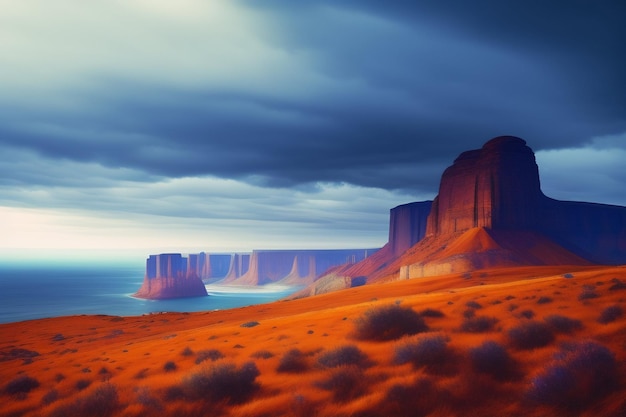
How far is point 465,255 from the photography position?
64125 millimetres

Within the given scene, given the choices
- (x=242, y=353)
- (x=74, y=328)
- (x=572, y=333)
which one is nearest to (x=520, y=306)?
(x=572, y=333)

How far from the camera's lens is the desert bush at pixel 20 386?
14609mm

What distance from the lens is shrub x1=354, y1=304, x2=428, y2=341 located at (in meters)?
13.6

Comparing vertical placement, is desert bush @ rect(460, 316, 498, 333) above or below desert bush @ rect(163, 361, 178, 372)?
above

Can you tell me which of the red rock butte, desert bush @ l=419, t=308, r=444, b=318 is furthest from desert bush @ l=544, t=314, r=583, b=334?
the red rock butte

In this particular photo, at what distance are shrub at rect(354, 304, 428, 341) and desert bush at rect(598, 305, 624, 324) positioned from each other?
16.2ft

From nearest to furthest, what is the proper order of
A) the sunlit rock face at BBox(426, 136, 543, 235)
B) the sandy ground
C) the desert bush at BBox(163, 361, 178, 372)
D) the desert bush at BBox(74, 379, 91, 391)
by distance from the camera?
the sandy ground → the desert bush at BBox(74, 379, 91, 391) → the desert bush at BBox(163, 361, 178, 372) → the sunlit rock face at BBox(426, 136, 543, 235)

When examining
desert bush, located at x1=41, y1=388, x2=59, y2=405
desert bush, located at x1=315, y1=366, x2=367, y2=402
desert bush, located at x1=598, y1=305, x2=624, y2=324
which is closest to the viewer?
desert bush, located at x1=315, y1=366, x2=367, y2=402

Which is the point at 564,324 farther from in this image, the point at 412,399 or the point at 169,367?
the point at 169,367

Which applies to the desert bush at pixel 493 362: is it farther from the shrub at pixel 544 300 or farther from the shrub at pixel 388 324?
the shrub at pixel 544 300

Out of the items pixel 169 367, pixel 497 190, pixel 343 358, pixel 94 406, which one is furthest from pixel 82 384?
pixel 497 190

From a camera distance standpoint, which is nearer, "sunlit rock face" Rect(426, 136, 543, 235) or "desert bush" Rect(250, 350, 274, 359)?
"desert bush" Rect(250, 350, 274, 359)

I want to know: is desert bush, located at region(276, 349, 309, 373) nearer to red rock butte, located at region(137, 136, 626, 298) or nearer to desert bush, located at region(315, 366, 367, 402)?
desert bush, located at region(315, 366, 367, 402)

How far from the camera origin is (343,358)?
11188mm
